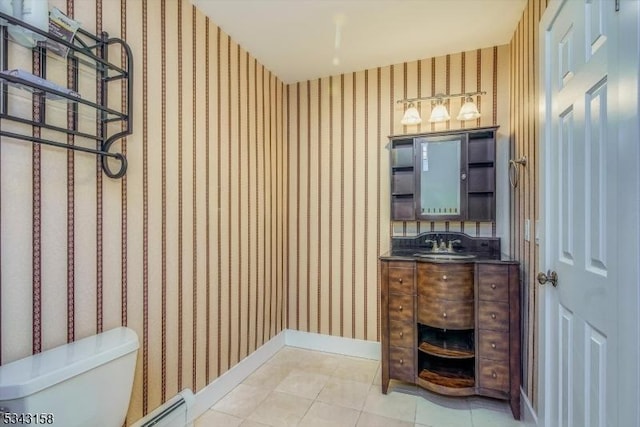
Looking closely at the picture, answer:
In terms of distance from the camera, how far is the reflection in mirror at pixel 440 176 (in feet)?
8.02

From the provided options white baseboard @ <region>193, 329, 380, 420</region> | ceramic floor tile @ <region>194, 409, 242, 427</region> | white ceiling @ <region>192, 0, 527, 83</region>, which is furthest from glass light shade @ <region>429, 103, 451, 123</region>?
ceramic floor tile @ <region>194, 409, 242, 427</region>

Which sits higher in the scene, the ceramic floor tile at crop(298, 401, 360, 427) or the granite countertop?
the granite countertop

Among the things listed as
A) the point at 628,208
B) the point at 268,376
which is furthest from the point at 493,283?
the point at 268,376

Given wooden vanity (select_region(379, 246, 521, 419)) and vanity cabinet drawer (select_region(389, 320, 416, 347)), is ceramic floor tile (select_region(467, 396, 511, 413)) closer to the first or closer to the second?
wooden vanity (select_region(379, 246, 521, 419))

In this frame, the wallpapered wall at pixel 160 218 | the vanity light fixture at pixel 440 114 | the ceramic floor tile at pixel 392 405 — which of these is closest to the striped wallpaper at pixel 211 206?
the wallpapered wall at pixel 160 218

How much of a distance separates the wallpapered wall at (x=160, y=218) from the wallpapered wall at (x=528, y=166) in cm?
192

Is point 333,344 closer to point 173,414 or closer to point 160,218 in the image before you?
point 173,414

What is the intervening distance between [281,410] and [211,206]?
140cm

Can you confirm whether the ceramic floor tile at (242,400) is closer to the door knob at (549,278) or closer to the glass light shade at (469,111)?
the door knob at (549,278)

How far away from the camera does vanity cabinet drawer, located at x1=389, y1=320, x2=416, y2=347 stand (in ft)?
7.07

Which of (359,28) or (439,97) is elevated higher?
(359,28)

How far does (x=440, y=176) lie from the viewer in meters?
2.49

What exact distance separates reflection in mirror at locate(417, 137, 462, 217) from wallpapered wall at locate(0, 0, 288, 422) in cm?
132

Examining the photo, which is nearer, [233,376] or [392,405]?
[392,405]
